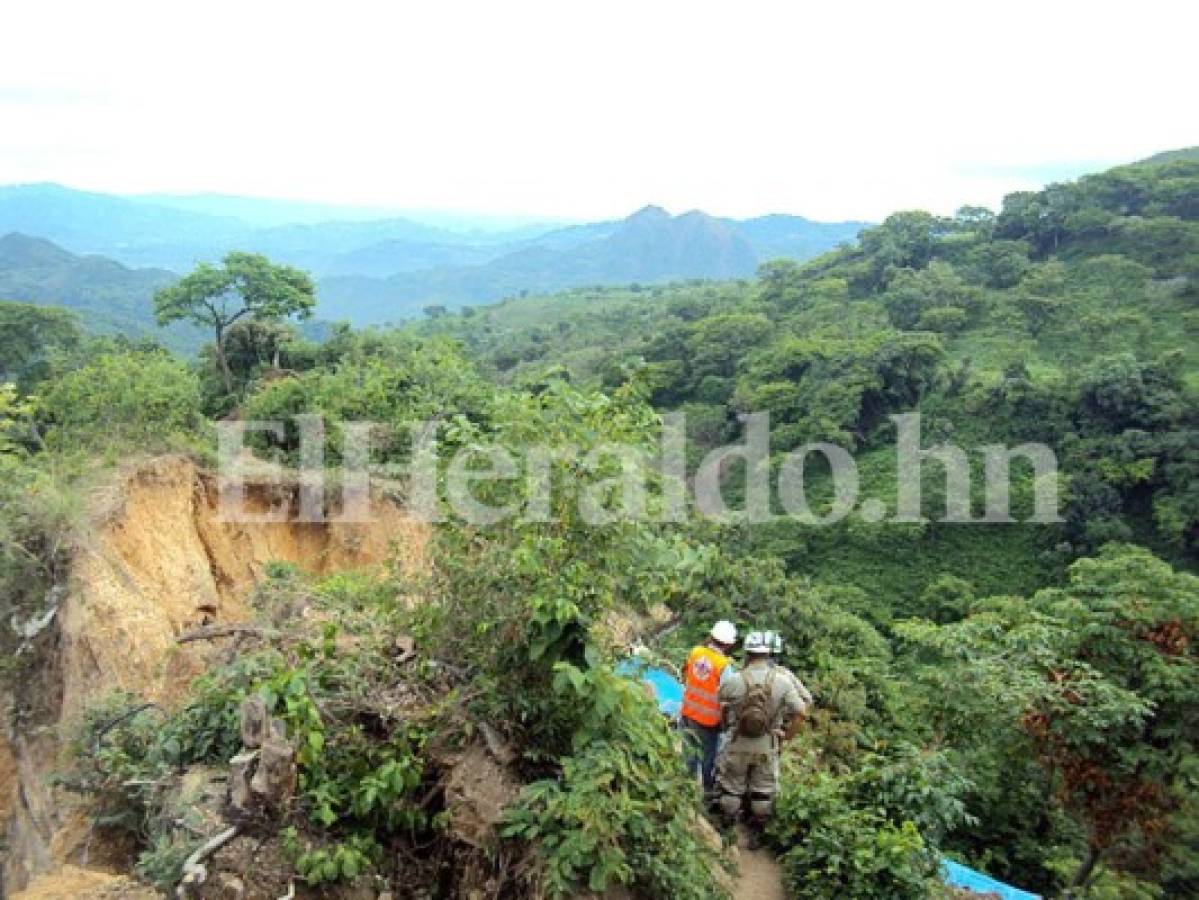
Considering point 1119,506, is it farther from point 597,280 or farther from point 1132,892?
point 597,280

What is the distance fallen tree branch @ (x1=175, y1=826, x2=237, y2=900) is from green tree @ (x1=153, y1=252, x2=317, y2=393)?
80.2 ft

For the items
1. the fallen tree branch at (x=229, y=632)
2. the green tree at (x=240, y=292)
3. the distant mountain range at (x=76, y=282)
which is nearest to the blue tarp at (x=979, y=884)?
the fallen tree branch at (x=229, y=632)

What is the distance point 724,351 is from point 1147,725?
31.9 meters

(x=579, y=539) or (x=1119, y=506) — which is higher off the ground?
(x=579, y=539)

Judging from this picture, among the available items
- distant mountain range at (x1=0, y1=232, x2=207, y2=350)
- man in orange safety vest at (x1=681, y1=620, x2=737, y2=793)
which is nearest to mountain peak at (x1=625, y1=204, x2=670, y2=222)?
distant mountain range at (x1=0, y1=232, x2=207, y2=350)

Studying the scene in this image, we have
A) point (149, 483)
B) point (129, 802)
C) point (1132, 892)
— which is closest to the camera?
point (129, 802)

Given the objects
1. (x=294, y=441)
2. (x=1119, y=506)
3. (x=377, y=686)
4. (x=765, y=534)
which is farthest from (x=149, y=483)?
(x=1119, y=506)

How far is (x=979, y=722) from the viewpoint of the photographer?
820 centimetres

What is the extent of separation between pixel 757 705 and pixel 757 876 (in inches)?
40.8

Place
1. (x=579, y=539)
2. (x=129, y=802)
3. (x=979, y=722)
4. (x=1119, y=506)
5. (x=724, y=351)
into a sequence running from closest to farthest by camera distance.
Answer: (x=579, y=539)
(x=129, y=802)
(x=979, y=722)
(x=1119, y=506)
(x=724, y=351)

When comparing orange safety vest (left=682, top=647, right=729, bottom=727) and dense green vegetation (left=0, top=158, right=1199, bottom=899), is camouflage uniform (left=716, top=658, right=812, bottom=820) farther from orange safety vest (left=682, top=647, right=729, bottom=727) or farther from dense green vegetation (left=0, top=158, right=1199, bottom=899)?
dense green vegetation (left=0, top=158, right=1199, bottom=899)

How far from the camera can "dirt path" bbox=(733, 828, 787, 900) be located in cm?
476

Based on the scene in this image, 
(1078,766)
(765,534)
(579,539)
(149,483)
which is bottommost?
(765,534)

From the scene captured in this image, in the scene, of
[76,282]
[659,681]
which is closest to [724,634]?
[659,681]
